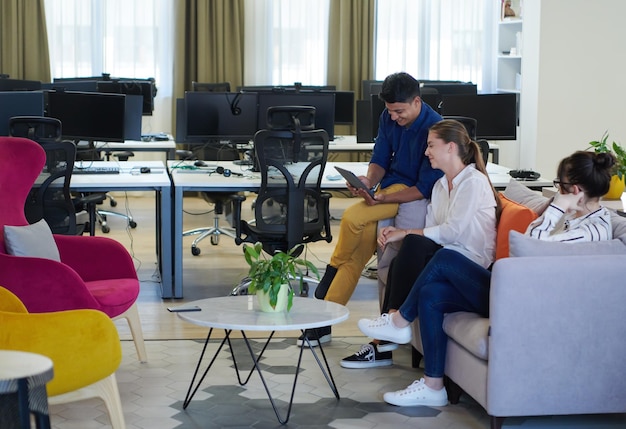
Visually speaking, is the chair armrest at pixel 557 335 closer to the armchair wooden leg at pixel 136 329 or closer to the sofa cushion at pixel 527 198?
the sofa cushion at pixel 527 198

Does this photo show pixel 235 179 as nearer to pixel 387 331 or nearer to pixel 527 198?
pixel 527 198

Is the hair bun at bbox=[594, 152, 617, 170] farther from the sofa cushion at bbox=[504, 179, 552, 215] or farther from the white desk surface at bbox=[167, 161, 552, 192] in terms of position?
the white desk surface at bbox=[167, 161, 552, 192]

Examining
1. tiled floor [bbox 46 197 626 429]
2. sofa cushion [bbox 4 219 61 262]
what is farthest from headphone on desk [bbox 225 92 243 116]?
sofa cushion [bbox 4 219 61 262]

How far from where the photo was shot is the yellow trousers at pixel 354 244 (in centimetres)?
494

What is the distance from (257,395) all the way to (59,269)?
963 millimetres

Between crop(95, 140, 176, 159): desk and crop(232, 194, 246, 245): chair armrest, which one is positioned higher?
crop(95, 140, 176, 159): desk

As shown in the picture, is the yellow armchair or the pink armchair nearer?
the yellow armchair

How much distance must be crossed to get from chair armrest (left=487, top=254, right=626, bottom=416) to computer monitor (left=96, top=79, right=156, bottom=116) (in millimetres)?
5629

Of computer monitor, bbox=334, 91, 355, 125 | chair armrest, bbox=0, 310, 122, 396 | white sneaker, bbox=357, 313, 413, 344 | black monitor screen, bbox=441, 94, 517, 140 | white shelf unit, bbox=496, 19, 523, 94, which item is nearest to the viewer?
chair armrest, bbox=0, 310, 122, 396

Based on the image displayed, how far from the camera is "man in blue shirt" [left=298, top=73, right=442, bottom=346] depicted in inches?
189

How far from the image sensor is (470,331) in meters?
3.74

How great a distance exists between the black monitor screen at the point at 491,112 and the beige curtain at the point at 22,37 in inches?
189

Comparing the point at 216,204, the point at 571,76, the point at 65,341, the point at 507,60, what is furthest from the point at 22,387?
the point at 507,60

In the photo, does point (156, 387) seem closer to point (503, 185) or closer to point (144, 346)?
point (144, 346)
